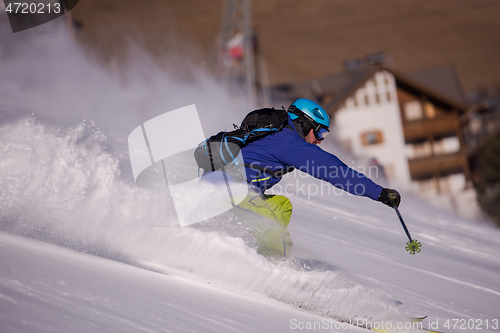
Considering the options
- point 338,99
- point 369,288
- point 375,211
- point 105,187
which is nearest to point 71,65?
point 375,211

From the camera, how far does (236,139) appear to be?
3.18 m

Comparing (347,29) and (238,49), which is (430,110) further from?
(347,29)

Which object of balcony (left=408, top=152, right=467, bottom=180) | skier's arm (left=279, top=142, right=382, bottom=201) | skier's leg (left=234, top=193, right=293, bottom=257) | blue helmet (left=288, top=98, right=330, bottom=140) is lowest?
skier's leg (left=234, top=193, right=293, bottom=257)

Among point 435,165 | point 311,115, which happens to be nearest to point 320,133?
point 311,115

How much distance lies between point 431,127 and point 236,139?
82.9 feet

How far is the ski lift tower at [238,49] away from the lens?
91.6 feet

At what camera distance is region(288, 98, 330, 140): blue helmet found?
10.8 feet

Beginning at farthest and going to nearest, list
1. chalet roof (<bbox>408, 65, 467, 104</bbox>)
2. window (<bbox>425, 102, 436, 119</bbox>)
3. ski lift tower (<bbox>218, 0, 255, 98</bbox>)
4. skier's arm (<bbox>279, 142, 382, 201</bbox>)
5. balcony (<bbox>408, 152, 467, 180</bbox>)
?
1. ski lift tower (<bbox>218, 0, 255, 98</bbox>)
2. chalet roof (<bbox>408, 65, 467, 104</bbox>)
3. window (<bbox>425, 102, 436, 119</bbox>)
4. balcony (<bbox>408, 152, 467, 180</bbox>)
5. skier's arm (<bbox>279, 142, 382, 201</bbox>)

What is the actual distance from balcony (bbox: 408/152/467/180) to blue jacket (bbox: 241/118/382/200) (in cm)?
2415

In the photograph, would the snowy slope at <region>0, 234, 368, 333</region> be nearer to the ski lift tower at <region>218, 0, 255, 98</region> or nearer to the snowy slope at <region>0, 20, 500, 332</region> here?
the snowy slope at <region>0, 20, 500, 332</region>

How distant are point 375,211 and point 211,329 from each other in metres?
6.27

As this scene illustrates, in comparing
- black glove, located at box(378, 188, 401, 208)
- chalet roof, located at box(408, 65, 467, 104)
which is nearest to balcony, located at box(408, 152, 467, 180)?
chalet roof, located at box(408, 65, 467, 104)

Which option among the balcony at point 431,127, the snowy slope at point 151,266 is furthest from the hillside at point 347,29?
the snowy slope at point 151,266

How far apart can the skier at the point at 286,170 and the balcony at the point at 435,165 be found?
23976 millimetres
